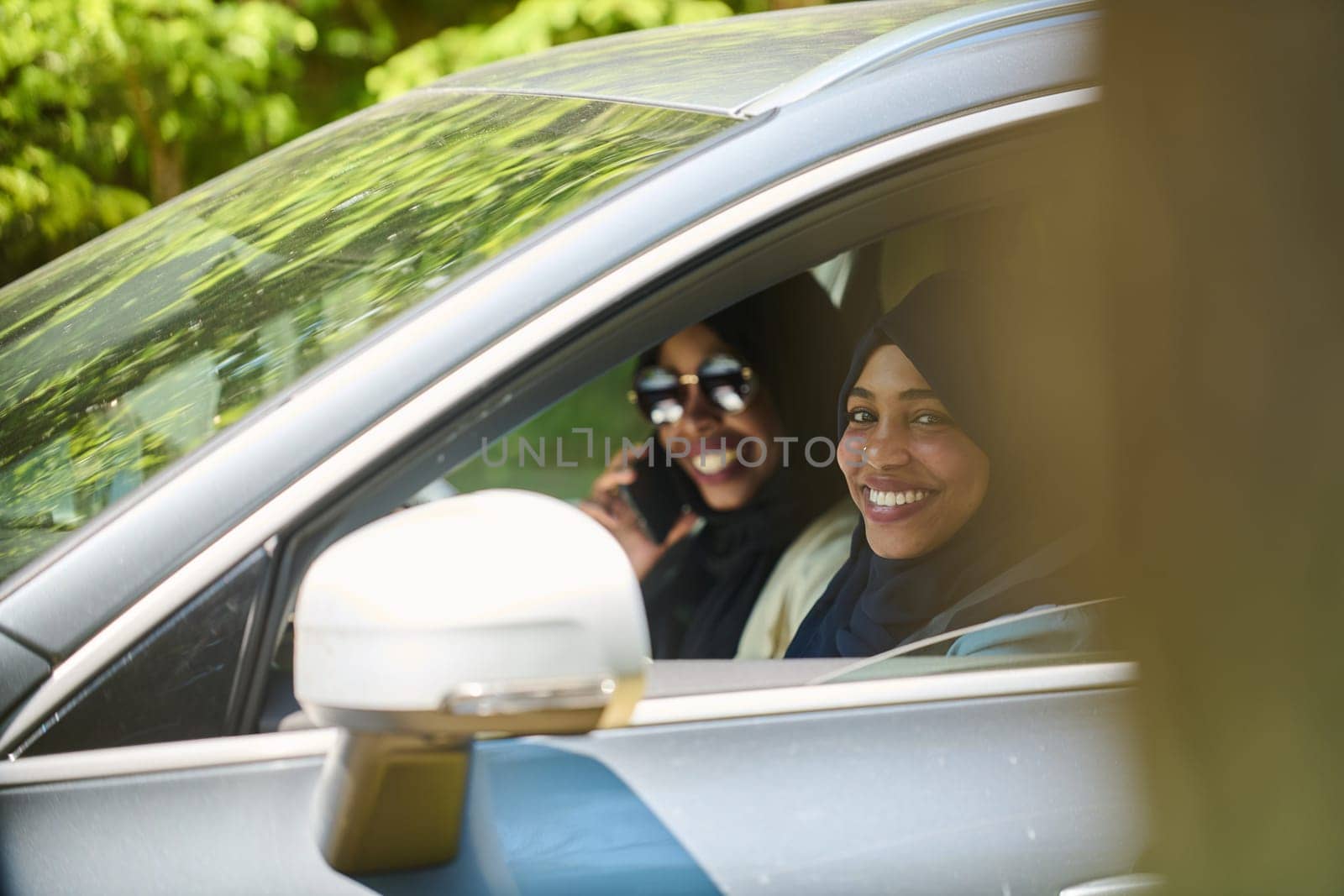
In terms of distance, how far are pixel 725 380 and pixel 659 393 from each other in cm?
13

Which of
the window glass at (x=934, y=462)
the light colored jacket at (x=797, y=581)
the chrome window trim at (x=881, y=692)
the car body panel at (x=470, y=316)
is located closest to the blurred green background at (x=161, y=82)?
the window glass at (x=934, y=462)

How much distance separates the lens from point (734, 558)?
104 inches

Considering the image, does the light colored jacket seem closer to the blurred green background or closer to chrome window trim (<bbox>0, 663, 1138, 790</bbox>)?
chrome window trim (<bbox>0, 663, 1138, 790</bbox>)

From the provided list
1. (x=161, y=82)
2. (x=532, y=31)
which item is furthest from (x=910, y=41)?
(x=161, y=82)

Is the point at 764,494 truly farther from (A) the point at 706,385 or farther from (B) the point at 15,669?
(B) the point at 15,669

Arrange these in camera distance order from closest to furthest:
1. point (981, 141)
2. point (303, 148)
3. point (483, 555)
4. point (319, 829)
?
point (483, 555) → point (319, 829) → point (981, 141) → point (303, 148)

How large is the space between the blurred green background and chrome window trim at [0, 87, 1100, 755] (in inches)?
168

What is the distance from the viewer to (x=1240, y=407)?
95 cm

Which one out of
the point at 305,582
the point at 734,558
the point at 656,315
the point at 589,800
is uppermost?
the point at 656,315

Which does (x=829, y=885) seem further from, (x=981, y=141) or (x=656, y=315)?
(x=981, y=141)

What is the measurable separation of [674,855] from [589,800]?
3.4 inches

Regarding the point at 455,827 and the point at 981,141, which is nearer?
the point at 455,827

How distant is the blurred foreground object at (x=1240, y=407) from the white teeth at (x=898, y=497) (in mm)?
943

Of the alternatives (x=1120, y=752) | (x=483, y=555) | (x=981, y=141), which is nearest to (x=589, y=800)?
(x=483, y=555)
